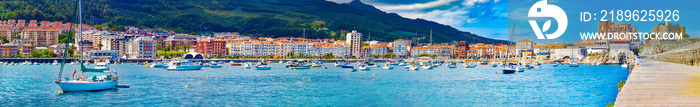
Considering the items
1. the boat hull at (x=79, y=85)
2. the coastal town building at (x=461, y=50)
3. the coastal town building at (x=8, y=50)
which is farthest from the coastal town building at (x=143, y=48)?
the boat hull at (x=79, y=85)

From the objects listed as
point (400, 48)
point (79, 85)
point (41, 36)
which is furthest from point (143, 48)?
point (79, 85)

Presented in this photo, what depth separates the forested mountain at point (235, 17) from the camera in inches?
5345

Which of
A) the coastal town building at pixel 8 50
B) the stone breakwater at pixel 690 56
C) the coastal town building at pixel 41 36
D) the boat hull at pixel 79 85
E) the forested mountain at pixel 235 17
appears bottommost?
the boat hull at pixel 79 85

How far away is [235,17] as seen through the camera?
156 metres

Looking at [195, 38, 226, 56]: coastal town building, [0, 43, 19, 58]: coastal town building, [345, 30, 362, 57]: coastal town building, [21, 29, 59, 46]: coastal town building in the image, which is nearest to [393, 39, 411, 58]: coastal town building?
[345, 30, 362, 57]: coastal town building

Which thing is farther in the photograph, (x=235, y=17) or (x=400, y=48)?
(x=235, y=17)

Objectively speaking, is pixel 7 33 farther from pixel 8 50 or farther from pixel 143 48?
pixel 143 48

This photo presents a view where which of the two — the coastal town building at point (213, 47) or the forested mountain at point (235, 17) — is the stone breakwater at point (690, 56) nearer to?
the coastal town building at point (213, 47)

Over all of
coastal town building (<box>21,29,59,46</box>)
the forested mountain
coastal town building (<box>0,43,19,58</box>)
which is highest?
the forested mountain

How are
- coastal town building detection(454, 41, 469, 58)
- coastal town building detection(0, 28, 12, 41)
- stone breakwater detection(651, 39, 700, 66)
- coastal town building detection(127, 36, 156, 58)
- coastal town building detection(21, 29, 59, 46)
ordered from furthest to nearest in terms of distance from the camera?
1. coastal town building detection(454, 41, 469, 58)
2. coastal town building detection(0, 28, 12, 41)
3. coastal town building detection(21, 29, 59, 46)
4. coastal town building detection(127, 36, 156, 58)
5. stone breakwater detection(651, 39, 700, 66)

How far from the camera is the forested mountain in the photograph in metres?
136

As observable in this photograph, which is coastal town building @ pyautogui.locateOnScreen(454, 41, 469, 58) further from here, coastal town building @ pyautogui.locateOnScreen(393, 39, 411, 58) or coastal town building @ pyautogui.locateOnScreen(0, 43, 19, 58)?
coastal town building @ pyautogui.locateOnScreen(0, 43, 19, 58)

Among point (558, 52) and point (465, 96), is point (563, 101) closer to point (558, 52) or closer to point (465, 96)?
point (465, 96)

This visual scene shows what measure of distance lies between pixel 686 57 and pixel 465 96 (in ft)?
25.1
